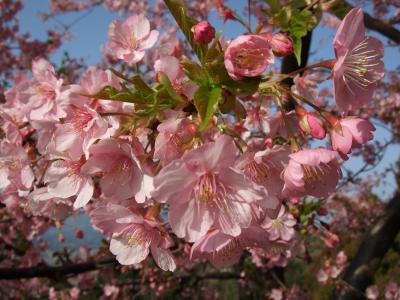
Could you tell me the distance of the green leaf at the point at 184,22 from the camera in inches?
38.1

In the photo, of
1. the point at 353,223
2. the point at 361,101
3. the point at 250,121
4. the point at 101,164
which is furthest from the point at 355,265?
the point at 353,223

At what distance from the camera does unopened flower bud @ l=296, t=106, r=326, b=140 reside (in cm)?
96

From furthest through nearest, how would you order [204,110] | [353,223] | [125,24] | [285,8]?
[353,223], [125,24], [285,8], [204,110]

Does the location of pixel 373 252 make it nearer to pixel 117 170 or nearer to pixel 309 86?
pixel 309 86

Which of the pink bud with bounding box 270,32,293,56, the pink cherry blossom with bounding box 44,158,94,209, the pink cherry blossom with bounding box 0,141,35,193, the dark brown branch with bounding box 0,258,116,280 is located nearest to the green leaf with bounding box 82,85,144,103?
the pink cherry blossom with bounding box 44,158,94,209

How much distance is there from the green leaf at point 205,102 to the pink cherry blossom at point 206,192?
7 centimetres

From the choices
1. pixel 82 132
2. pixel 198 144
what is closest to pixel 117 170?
pixel 82 132

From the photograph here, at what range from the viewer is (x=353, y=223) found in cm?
988

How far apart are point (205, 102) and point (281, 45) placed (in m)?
0.24

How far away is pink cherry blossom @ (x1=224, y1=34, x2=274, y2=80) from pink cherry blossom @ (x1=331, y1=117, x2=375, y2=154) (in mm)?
243

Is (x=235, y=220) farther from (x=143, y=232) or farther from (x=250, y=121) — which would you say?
(x=250, y=121)

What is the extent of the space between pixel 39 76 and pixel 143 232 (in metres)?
0.65

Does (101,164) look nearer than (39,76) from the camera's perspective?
Yes

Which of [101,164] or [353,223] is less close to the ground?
[101,164]
